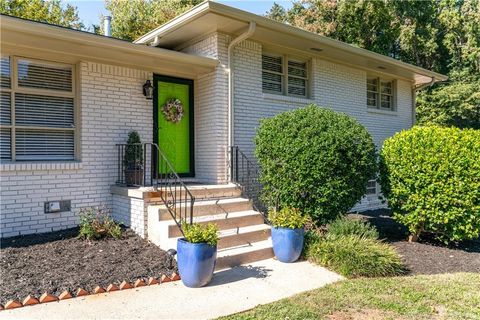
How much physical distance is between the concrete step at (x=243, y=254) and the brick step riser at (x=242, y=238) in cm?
8

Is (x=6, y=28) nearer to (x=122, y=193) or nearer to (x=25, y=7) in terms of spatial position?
(x=122, y=193)

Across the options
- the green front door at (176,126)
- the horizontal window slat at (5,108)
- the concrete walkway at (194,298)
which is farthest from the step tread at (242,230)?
the horizontal window slat at (5,108)

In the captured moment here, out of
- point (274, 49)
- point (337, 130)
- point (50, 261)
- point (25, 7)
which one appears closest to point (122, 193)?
point (50, 261)

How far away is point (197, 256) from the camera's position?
14.2ft

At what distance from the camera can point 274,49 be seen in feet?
27.3

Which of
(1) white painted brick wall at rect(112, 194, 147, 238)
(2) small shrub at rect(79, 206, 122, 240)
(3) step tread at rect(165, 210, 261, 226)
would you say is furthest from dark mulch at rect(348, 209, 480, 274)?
(2) small shrub at rect(79, 206, 122, 240)

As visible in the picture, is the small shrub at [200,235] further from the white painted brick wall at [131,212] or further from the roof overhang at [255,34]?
the roof overhang at [255,34]

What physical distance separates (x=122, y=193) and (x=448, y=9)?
21844 millimetres

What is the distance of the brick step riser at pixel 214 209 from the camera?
5624mm

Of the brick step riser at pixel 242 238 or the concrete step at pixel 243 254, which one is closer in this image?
the concrete step at pixel 243 254

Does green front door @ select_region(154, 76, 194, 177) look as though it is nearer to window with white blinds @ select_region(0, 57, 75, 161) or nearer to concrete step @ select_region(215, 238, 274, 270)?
window with white blinds @ select_region(0, 57, 75, 161)

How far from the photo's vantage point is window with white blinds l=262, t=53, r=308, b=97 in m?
8.35

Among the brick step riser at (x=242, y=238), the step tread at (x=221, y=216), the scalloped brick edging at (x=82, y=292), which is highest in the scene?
the step tread at (x=221, y=216)

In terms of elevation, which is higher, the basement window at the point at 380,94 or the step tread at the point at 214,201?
the basement window at the point at 380,94
